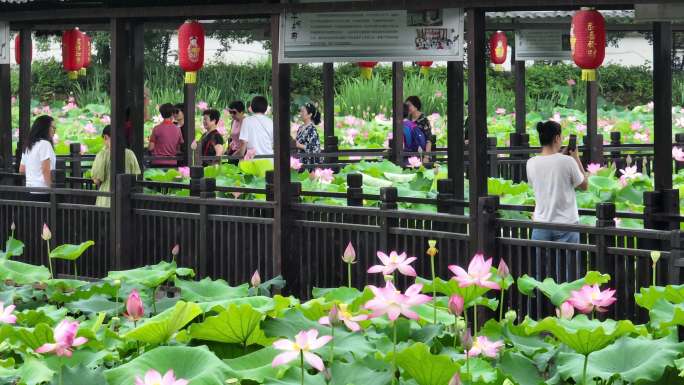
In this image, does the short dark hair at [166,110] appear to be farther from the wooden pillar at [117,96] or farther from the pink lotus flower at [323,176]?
the wooden pillar at [117,96]

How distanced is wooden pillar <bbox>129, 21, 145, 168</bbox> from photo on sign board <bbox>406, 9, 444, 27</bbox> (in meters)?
3.80

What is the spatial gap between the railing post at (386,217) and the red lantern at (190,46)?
12.5 ft

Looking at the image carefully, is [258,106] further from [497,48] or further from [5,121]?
[497,48]

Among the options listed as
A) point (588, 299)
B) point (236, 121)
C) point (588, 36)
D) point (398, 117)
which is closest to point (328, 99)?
point (236, 121)

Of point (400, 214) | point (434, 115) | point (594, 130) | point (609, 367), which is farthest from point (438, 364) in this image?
point (434, 115)

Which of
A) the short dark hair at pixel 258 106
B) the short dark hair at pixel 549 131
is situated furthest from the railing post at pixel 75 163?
the short dark hair at pixel 549 131

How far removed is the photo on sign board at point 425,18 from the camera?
9.58m

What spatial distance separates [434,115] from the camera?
22.8 m

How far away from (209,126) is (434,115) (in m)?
7.17

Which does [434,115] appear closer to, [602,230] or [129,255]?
[129,255]

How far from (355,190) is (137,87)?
3.97 metres

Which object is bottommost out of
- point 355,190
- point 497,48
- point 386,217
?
point 386,217

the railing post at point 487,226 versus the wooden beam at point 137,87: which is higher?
the wooden beam at point 137,87

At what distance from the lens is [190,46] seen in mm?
12547
